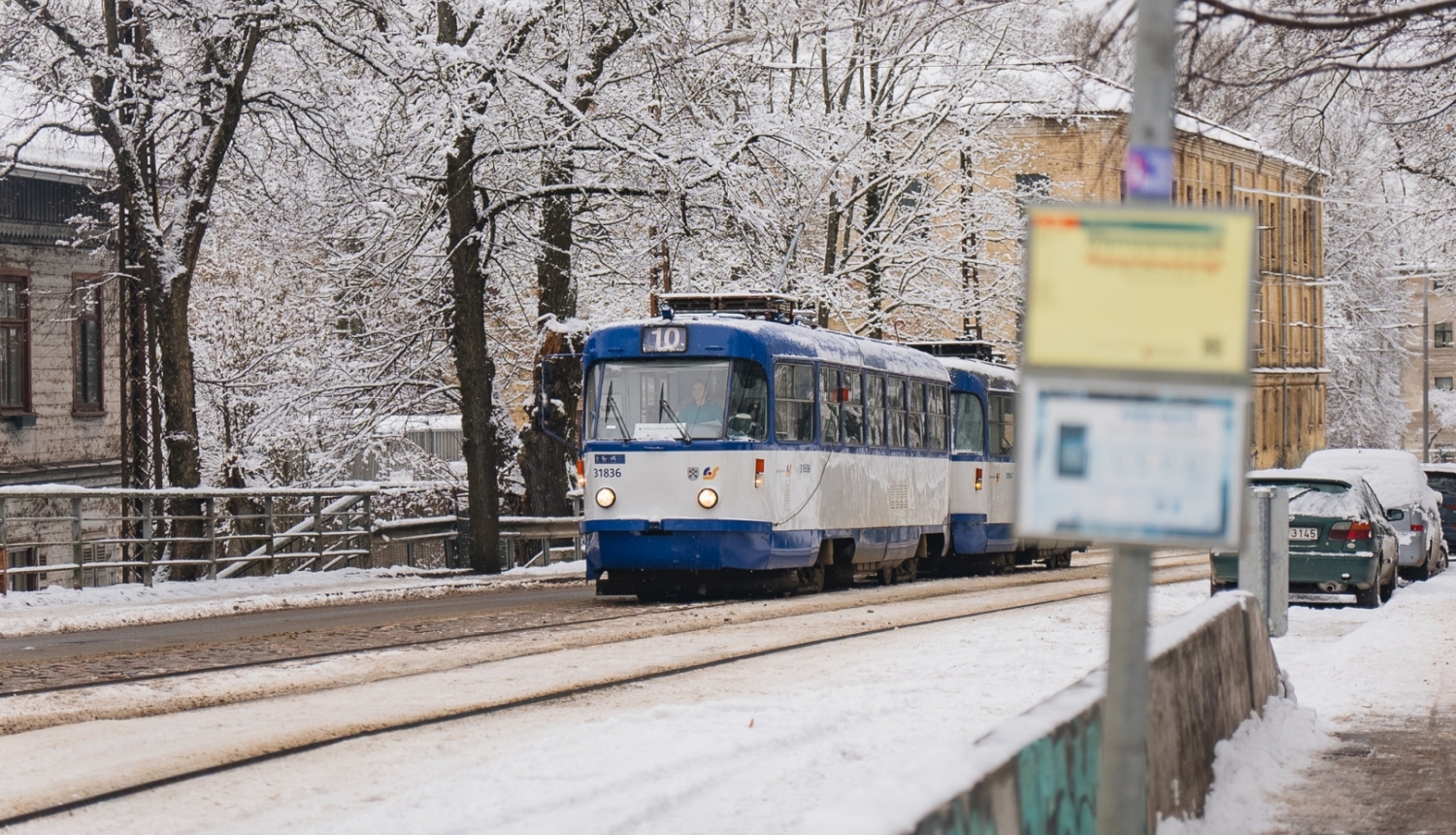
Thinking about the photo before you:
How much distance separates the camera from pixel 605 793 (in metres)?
8.16

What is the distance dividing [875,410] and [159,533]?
10.5 meters

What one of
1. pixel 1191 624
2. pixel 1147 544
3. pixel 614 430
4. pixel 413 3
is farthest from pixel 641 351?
pixel 1147 544

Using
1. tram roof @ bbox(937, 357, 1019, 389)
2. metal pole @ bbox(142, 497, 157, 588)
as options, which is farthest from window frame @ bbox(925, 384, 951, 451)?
metal pole @ bbox(142, 497, 157, 588)

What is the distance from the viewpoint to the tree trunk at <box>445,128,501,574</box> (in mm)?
27469

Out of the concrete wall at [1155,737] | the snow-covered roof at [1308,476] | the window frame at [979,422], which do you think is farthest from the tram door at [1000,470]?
the concrete wall at [1155,737]

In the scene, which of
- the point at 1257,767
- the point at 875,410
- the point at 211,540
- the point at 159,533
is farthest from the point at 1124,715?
the point at 159,533

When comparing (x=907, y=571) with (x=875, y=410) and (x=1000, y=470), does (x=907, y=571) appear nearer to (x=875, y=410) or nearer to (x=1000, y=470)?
(x=875, y=410)

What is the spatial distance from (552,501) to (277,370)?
22.6ft

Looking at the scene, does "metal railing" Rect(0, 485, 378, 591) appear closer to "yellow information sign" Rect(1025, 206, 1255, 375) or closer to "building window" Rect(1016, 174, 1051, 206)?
"building window" Rect(1016, 174, 1051, 206)

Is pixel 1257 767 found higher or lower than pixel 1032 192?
lower

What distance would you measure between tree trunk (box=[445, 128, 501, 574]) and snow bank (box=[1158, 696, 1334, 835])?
1784cm

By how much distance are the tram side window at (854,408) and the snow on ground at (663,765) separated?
10.5 meters

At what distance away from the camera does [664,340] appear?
69.3 ft

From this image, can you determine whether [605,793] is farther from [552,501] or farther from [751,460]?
[552,501]
